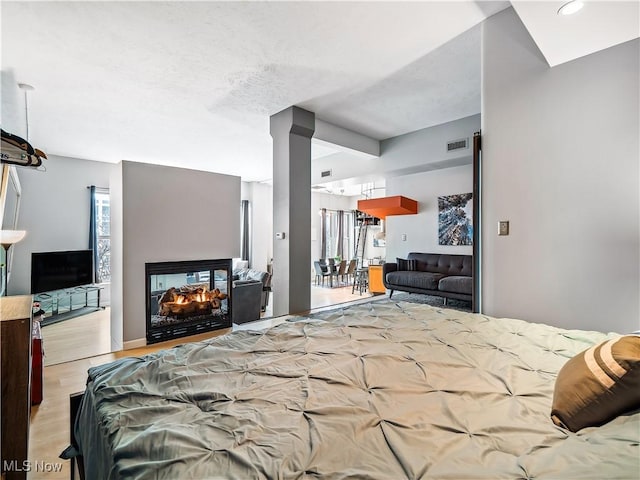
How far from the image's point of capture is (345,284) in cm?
916

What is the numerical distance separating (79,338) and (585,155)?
5.80 meters

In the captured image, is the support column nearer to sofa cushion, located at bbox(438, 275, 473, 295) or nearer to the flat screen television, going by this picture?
sofa cushion, located at bbox(438, 275, 473, 295)

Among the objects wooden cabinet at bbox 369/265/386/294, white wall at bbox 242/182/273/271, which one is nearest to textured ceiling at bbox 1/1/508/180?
wooden cabinet at bbox 369/265/386/294

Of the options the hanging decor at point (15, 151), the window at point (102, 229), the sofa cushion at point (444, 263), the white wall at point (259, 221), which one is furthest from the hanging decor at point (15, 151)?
the white wall at point (259, 221)

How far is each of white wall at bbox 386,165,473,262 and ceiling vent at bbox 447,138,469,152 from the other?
44.7 inches

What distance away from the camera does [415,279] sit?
5688mm

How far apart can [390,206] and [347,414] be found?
5.43 meters

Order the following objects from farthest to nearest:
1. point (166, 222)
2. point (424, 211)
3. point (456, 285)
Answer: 1. point (424, 211)
2. point (456, 285)
3. point (166, 222)

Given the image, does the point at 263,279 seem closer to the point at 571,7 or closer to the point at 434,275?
the point at 434,275

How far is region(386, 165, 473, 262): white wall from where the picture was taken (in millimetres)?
6069

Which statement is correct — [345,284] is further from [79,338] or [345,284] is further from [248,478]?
[248,478]

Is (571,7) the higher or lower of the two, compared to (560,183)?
higher

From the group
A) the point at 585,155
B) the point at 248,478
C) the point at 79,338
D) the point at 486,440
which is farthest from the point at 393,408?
the point at 79,338

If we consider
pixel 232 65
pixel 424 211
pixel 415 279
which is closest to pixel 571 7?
pixel 232 65
